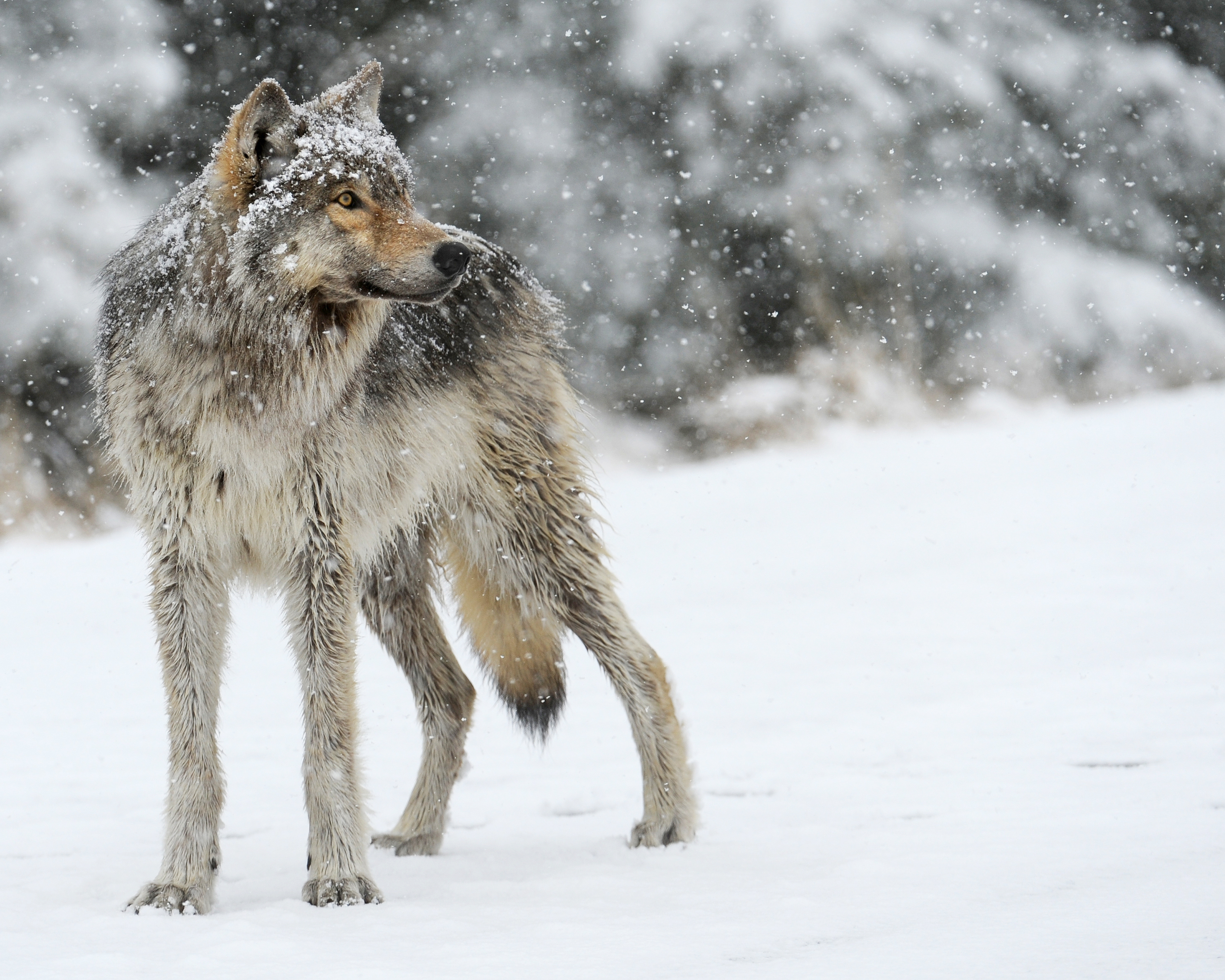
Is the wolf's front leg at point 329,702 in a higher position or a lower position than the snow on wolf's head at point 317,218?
lower

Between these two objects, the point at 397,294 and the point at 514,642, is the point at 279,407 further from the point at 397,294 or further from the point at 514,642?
the point at 514,642

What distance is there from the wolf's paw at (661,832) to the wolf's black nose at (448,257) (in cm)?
187

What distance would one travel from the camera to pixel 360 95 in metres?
3.33

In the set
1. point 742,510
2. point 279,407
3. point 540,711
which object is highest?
point 742,510

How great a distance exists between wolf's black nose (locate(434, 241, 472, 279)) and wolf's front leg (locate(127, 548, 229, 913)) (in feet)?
3.40

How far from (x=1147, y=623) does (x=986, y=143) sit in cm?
756

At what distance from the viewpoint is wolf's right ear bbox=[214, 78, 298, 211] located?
118 inches

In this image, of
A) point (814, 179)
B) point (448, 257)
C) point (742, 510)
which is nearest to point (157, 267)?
point (448, 257)

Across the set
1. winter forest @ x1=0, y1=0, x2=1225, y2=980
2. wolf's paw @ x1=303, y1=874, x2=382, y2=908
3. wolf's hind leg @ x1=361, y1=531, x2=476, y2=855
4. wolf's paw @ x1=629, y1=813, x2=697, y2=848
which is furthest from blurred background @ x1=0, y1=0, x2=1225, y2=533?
wolf's paw @ x1=303, y1=874, x2=382, y2=908

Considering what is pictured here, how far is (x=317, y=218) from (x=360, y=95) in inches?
20.4

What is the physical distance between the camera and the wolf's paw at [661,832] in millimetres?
3744

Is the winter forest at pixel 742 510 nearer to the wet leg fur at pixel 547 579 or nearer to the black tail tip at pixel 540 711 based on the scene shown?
the wet leg fur at pixel 547 579

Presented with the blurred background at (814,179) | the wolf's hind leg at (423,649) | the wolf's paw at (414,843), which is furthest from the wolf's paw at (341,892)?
the blurred background at (814,179)

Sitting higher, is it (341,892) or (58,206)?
(58,206)
